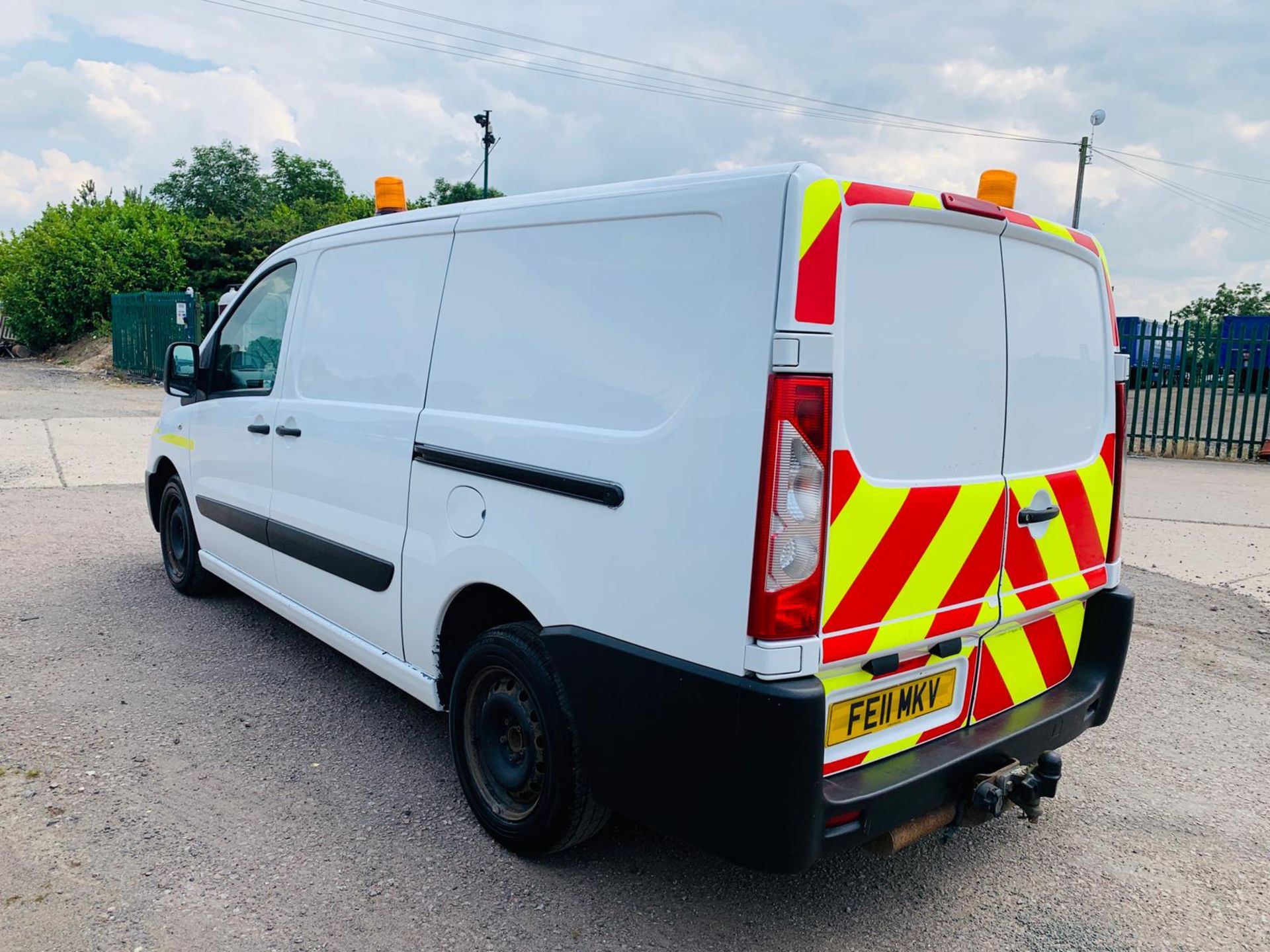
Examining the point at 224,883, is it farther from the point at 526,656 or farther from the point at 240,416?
the point at 240,416

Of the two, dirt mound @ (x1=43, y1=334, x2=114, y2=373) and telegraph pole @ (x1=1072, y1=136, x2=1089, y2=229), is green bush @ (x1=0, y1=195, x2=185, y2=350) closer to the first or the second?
dirt mound @ (x1=43, y1=334, x2=114, y2=373)

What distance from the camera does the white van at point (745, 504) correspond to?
7.26 feet

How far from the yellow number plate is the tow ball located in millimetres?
231

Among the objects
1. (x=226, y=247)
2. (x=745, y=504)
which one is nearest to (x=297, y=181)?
(x=226, y=247)

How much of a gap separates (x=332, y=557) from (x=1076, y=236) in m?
2.87

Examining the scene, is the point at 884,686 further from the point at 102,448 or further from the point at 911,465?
the point at 102,448

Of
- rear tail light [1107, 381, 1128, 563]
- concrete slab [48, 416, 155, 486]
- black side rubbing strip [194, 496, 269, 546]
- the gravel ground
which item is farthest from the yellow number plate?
concrete slab [48, 416, 155, 486]

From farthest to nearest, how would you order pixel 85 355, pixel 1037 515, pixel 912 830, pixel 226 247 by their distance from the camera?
pixel 226 247 < pixel 85 355 < pixel 1037 515 < pixel 912 830

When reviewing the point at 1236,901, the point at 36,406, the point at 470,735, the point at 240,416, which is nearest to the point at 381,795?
the point at 470,735

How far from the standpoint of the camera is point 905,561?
7.98 ft

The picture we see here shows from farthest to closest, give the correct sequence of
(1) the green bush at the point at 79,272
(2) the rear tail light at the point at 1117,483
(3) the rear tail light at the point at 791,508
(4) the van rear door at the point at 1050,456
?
(1) the green bush at the point at 79,272
(2) the rear tail light at the point at 1117,483
(4) the van rear door at the point at 1050,456
(3) the rear tail light at the point at 791,508

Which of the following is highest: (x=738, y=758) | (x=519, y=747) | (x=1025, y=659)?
(x=1025, y=659)

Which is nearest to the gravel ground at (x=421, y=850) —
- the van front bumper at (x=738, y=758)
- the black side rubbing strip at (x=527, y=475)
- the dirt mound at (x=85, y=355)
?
the van front bumper at (x=738, y=758)

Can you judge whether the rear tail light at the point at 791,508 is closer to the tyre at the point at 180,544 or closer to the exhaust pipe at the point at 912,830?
the exhaust pipe at the point at 912,830
